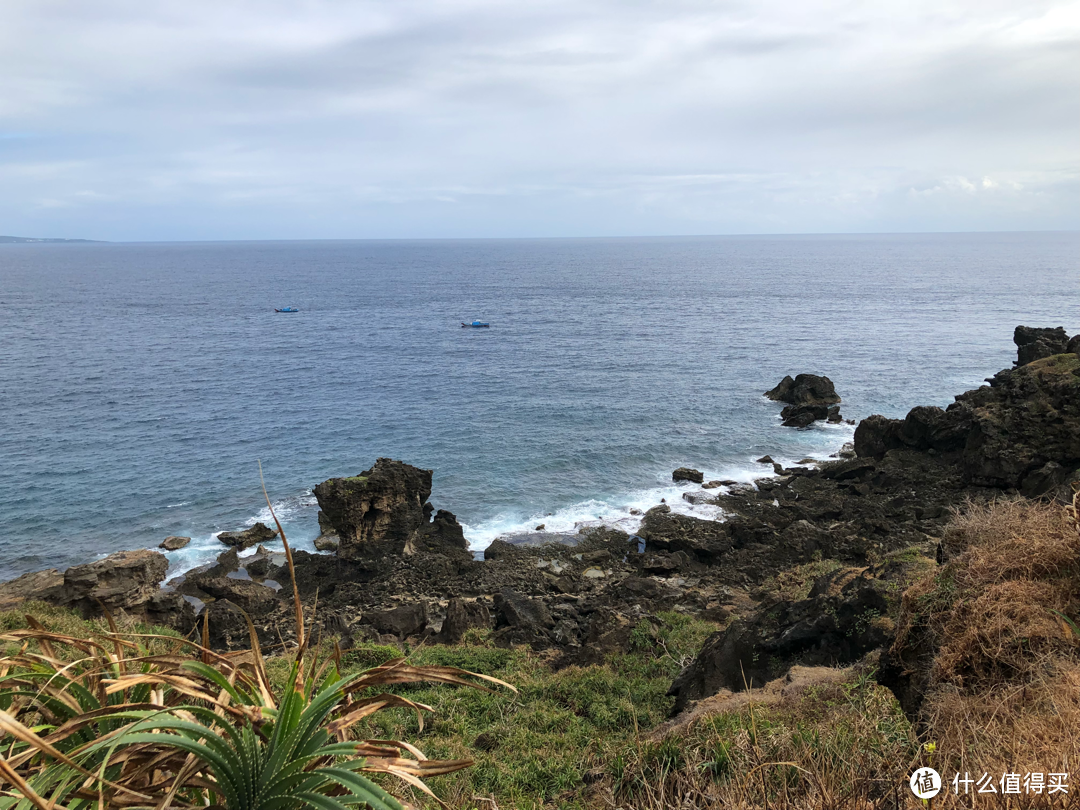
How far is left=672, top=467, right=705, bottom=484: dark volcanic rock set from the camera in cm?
3888

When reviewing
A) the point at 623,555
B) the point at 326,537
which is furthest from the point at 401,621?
the point at 623,555


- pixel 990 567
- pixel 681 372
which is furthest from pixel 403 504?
pixel 681 372

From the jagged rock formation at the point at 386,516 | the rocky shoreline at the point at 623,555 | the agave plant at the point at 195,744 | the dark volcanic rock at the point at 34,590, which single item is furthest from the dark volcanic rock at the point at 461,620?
the agave plant at the point at 195,744

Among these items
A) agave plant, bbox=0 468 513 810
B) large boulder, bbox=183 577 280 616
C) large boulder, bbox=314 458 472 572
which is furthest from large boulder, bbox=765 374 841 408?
agave plant, bbox=0 468 513 810

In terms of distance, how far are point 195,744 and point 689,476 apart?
37864mm

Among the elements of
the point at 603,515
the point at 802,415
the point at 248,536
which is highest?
the point at 802,415

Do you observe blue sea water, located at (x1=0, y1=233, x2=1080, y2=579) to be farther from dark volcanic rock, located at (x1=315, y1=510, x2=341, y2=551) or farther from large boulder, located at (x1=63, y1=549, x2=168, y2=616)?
large boulder, located at (x1=63, y1=549, x2=168, y2=616)

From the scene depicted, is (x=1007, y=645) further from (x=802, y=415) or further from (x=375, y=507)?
(x=802, y=415)

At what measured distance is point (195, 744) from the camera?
2705mm

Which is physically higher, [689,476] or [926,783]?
[926,783]

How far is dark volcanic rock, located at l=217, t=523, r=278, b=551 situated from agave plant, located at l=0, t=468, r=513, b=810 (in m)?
31.7

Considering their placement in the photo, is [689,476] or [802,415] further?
[802,415]

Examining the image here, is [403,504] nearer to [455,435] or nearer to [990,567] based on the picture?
[455,435]

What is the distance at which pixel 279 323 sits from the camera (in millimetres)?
96000
